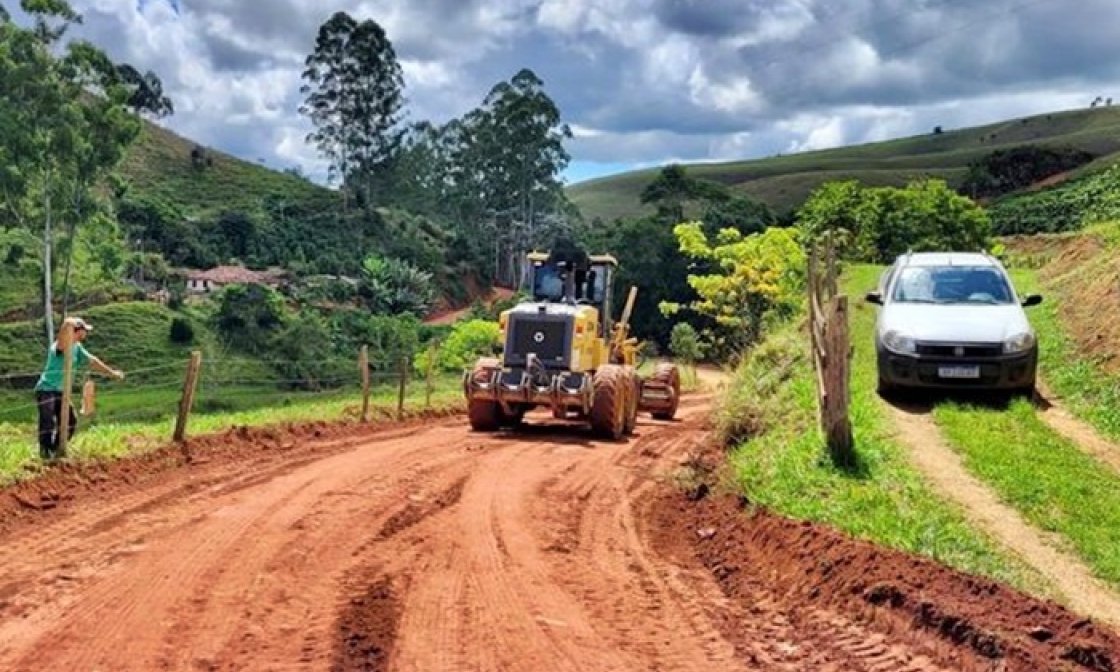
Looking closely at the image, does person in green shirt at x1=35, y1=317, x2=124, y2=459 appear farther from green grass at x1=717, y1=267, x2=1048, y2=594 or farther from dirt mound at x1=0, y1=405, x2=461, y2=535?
green grass at x1=717, y1=267, x2=1048, y2=594

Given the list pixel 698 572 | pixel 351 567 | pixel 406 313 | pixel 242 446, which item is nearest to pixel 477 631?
pixel 351 567

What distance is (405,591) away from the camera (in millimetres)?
7977

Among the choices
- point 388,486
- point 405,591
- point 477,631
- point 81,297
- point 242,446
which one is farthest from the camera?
point 81,297

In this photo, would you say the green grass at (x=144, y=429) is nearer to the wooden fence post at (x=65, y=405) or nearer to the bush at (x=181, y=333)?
the wooden fence post at (x=65, y=405)

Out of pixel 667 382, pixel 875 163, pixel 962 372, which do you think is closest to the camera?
pixel 962 372

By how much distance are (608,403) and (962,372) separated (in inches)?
252

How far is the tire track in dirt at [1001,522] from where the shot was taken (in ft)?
24.7

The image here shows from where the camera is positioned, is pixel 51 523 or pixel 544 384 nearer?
pixel 51 523

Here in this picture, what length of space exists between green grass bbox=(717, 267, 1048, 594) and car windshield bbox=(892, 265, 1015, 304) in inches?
54.9

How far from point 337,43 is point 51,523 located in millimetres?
76485

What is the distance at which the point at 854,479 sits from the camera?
10.4 metres

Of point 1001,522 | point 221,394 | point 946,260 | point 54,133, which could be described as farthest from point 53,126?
point 1001,522

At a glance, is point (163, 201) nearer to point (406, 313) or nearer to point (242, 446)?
point (406, 313)

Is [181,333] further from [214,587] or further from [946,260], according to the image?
[214,587]
